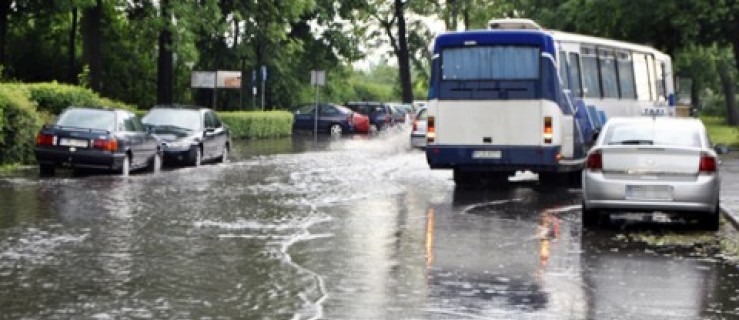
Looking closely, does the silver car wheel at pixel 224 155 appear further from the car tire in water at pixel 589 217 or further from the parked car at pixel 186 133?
the car tire in water at pixel 589 217

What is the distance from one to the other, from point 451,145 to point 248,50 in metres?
33.7

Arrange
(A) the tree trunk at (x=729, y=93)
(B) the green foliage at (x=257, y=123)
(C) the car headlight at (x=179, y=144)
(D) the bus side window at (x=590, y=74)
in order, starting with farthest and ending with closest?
(A) the tree trunk at (x=729, y=93)
(B) the green foliage at (x=257, y=123)
(C) the car headlight at (x=179, y=144)
(D) the bus side window at (x=590, y=74)

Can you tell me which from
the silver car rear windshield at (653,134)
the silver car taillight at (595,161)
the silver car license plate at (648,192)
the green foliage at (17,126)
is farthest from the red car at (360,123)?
the silver car license plate at (648,192)

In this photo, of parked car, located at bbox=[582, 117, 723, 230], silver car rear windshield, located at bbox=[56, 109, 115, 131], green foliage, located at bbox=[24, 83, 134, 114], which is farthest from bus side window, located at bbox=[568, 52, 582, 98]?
green foliage, located at bbox=[24, 83, 134, 114]

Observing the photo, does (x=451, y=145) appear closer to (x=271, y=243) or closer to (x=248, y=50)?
(x=271, y=243)

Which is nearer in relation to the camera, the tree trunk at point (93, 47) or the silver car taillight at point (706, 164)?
the silver car taillight at point (706, 164)

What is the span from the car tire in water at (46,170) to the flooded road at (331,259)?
2460 millimetres

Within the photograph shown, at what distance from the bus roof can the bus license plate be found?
1.97m

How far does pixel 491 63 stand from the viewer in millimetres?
20984

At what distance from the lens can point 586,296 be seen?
962 centimetres

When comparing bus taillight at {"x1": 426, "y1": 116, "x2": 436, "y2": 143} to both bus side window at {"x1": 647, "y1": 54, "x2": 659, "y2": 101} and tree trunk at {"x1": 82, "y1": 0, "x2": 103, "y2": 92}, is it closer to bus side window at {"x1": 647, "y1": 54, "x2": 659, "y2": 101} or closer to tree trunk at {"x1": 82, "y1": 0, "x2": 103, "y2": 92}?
bus side window at {"x1": 647, "y1": 54, "x2": 659, "y2": 101}

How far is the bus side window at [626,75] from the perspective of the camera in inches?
1031

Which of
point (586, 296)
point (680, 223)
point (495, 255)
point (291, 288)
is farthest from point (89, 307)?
point (680, 223)

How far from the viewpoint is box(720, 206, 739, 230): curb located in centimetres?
1522
